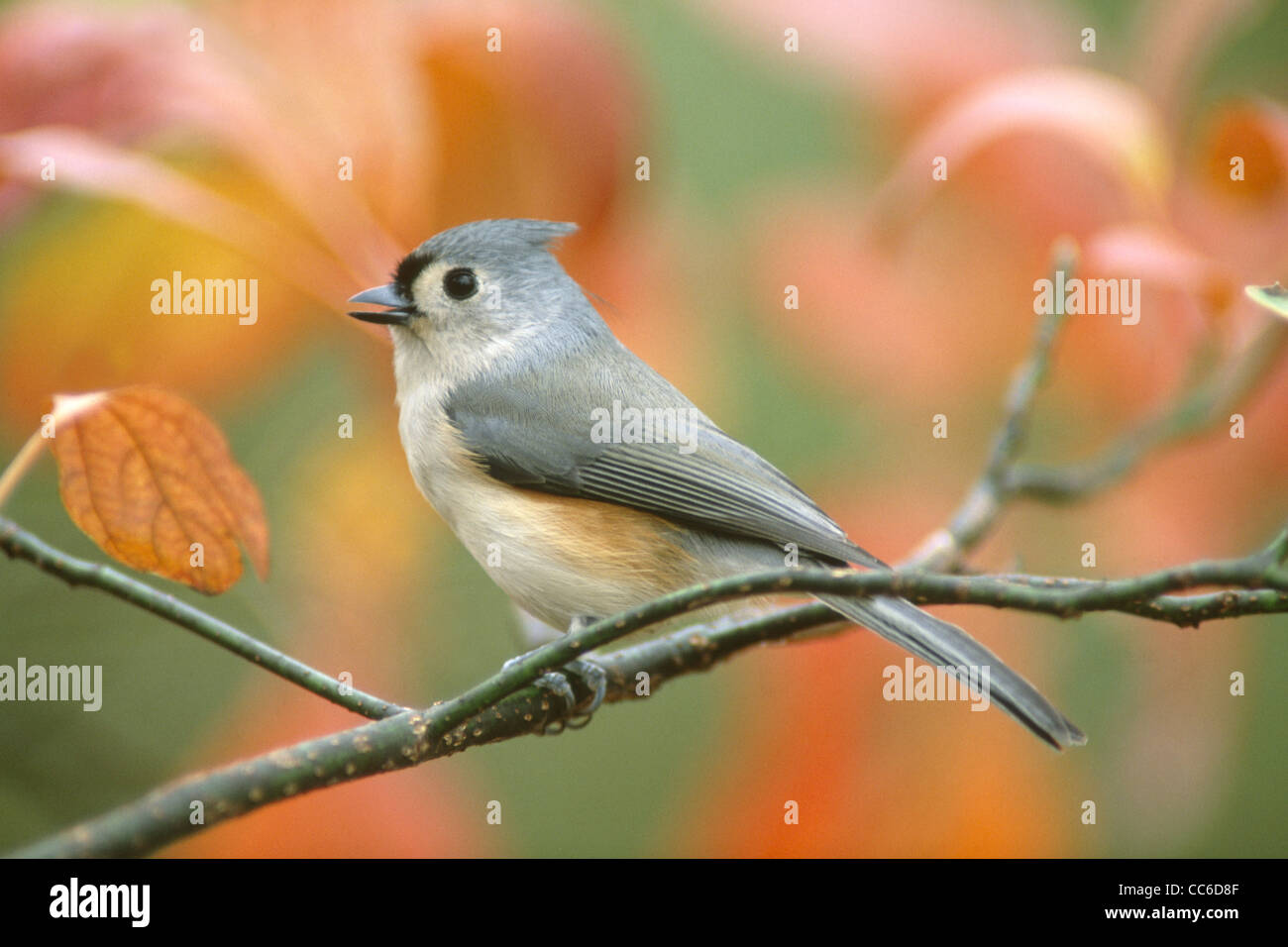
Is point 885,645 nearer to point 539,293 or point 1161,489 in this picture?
point 1161,489

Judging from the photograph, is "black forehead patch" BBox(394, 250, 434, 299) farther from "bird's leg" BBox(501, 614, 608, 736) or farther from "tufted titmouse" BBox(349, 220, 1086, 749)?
"bird's leg" BBox(501, 614, 608, 736)

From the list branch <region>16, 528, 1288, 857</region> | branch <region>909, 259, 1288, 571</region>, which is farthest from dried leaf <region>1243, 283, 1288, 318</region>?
branch <region>909, 259, 1288, 571</region>

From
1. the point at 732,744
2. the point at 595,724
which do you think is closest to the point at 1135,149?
the point at 732,744

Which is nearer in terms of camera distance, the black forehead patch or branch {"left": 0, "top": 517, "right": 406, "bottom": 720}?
branch {"left": 0, "top": 517, "right": 406, "bottom": 720}

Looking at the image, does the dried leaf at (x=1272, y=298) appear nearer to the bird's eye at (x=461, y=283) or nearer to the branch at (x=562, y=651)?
the branch at (x=562, y=651)

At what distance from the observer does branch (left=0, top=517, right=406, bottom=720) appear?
77cm

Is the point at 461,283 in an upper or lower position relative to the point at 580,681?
upper

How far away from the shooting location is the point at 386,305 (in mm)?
1277

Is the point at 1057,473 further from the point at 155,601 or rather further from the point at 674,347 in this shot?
the point at 155,601

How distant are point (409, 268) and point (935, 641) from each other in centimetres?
66

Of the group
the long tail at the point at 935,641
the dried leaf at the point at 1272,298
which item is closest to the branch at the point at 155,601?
the long tail at the point at 935,641

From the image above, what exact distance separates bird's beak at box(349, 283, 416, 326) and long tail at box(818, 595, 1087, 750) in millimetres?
517

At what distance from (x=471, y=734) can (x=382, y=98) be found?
0.65 metres

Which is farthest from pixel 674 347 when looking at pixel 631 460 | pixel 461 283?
pixel 461 283
